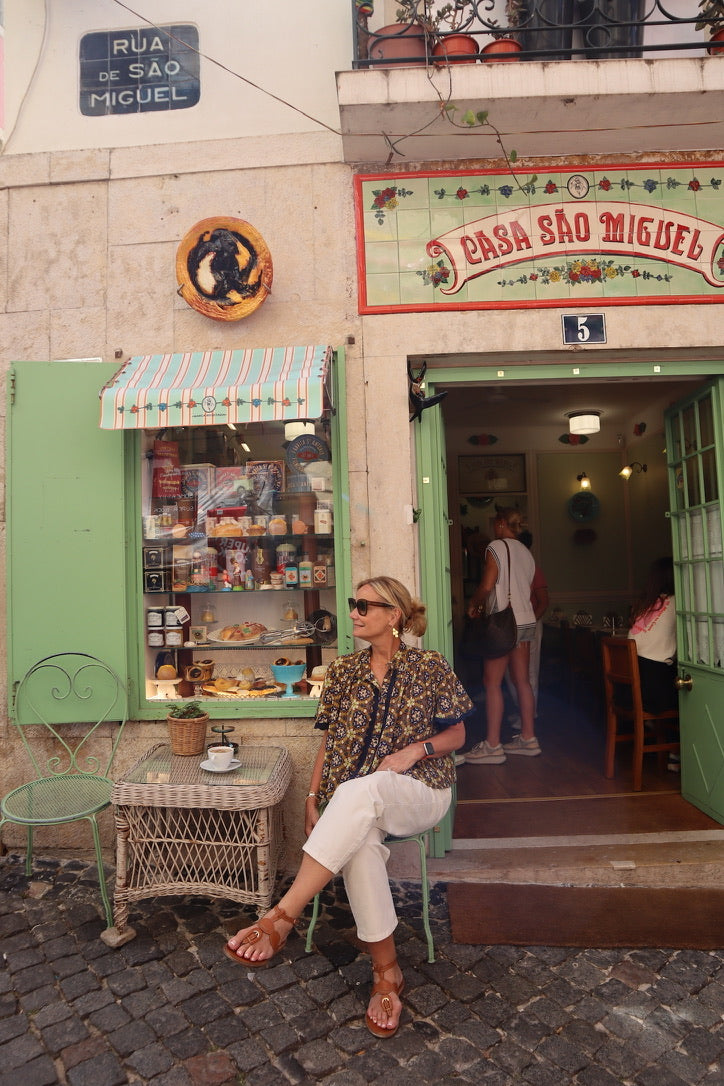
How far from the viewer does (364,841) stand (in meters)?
2.79

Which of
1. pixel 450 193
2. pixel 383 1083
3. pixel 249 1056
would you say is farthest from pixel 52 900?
pixel 450 193

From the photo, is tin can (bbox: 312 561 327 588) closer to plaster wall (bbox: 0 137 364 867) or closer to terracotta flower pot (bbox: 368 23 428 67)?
plaster wall (bbox: 0 137 364 867)

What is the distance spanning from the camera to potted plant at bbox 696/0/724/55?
396 cm

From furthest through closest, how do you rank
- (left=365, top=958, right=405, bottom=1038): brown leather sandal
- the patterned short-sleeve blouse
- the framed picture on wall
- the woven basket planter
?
the framed picture on wall, the woven basket planter, the patterned short-sleeve blouse, (left=365, top=958, right=405, bottom=1038): brown leather sandal

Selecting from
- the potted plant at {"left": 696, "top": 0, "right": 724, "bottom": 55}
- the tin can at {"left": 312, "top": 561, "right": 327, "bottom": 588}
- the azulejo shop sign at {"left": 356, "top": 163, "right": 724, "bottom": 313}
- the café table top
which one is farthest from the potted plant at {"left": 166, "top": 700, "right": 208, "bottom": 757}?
the potted plant at {"left": 696, "top": 0, "right": 724, "bottom": 55}

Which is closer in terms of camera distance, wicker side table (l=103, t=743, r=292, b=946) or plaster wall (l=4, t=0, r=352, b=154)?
A: wicker side table (l=103, t=743, r=292, b=946)

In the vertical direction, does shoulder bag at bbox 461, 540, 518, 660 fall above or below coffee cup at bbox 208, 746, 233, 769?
above

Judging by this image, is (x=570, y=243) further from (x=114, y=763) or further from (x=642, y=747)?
(x=114, y=763)

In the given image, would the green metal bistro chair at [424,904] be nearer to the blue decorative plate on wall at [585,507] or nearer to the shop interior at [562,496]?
the shop interior at [562,496]

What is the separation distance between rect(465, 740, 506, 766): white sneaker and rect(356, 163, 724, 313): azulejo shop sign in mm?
3383

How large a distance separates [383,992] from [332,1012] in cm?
21

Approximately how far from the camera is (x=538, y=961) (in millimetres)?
3008

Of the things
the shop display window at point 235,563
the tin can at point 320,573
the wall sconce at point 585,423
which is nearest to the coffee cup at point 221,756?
the shop display window at point 235,563

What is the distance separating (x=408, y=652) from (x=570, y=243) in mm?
2582
